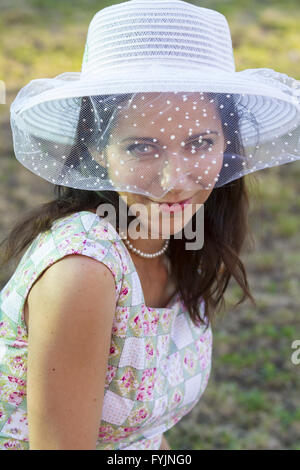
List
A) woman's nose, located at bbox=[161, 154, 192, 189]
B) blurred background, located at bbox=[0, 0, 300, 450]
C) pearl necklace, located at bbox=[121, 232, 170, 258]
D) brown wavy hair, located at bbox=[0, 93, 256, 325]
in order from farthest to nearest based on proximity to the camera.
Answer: blurred background, located at bbox=[0, 0, 300, 450] → brown wavy hair, located at bbox=[0, 93, 256, 325] → pearl necklace, located at bbox=[121, 232, 170, 258] → woman's nose, located at bbox=[161, 154, 192, 189]

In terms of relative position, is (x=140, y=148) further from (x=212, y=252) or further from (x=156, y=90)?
(x=212, y=252)

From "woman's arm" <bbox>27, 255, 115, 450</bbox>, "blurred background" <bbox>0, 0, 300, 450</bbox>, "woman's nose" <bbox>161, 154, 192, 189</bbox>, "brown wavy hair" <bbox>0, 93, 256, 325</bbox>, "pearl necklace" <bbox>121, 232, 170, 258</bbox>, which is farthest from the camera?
"blurred background" <bbox>0, 0, 300, 450</bbox>

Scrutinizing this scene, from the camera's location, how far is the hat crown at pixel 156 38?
1365mm

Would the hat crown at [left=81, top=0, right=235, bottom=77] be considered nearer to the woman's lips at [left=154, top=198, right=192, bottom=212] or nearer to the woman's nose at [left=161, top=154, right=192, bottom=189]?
the woman's nose at [left=161, top=154, right=192, bottom=189]

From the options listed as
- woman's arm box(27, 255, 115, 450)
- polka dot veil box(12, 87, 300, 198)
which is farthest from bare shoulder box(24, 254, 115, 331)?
polka dot veil box(12, 87, 300, 198)

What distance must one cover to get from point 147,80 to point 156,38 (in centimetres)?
13

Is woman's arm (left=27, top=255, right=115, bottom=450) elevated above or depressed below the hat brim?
below

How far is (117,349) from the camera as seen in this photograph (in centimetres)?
146

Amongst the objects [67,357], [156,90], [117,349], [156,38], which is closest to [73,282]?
[67,357]

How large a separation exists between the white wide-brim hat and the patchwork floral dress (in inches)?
5.7

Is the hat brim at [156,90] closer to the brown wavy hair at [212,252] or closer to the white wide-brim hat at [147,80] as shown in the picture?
the white wide-brim hat at [147,80]

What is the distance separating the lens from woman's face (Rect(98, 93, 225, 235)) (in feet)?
4.36

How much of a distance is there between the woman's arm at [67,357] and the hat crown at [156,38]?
45cm
